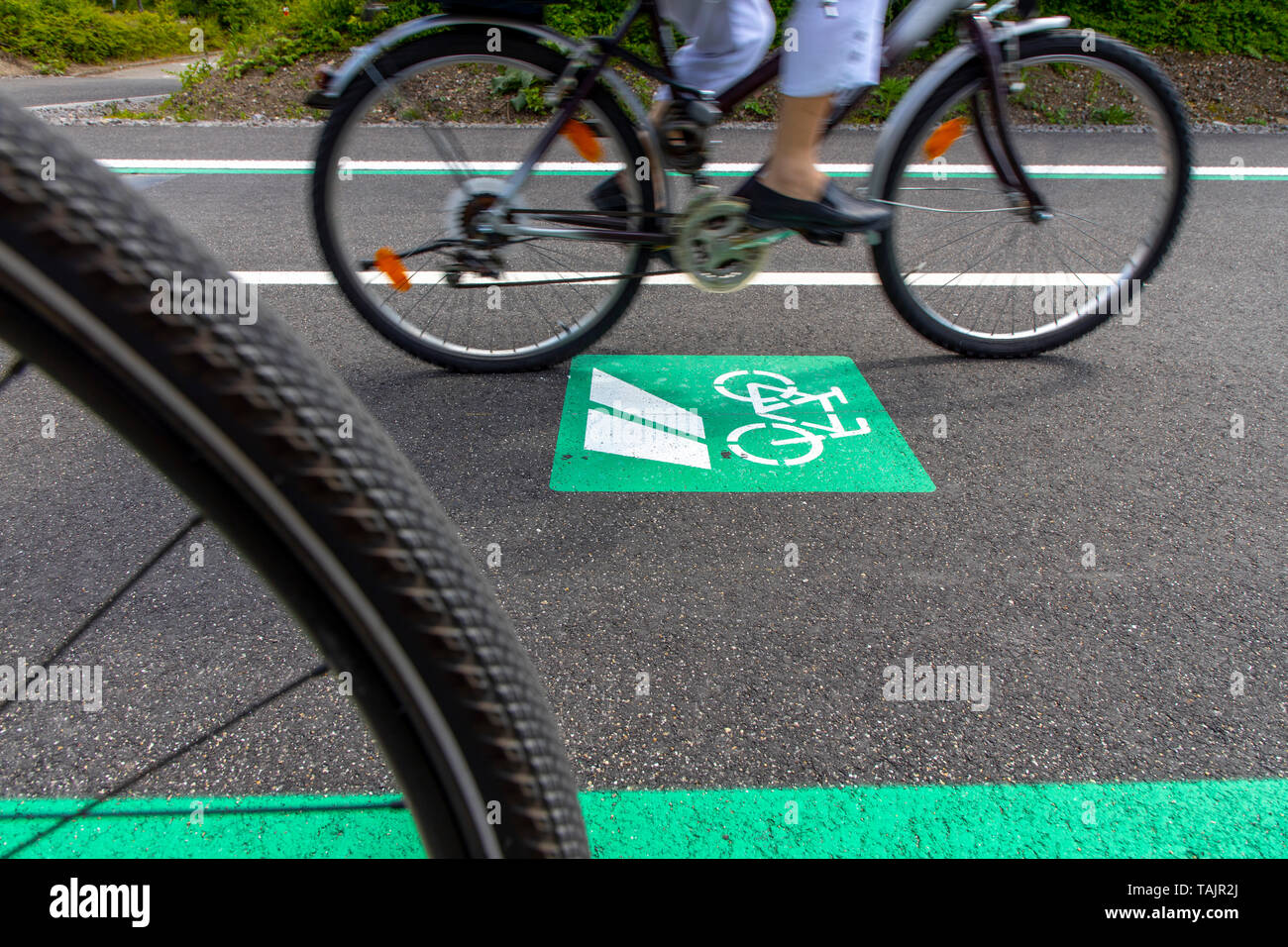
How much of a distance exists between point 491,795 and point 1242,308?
432 cm

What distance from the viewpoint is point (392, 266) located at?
3076 millimetres

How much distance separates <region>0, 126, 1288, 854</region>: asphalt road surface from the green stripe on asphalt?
4 centimetres

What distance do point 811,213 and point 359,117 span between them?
1570mm

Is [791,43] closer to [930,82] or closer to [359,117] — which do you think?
[930,82]

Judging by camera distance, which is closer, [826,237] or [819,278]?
[826,237]

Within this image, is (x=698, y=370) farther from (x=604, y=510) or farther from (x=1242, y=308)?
(x=1242, y=308)

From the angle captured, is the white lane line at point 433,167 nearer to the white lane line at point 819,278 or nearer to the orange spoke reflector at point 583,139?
the white lane line at point 819,278

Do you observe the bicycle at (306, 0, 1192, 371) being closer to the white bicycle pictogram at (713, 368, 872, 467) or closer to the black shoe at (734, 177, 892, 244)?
the black shoe at (734, 177, 892, 244)

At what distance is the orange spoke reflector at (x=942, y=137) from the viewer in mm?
3039

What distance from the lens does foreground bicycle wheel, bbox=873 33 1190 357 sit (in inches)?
117

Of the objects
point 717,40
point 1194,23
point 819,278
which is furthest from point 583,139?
point 1194,23

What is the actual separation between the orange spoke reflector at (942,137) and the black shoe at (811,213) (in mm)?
388

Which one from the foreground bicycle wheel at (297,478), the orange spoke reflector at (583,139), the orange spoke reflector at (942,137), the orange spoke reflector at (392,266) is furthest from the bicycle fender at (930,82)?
the foreground bicycle wheel at (297,478)

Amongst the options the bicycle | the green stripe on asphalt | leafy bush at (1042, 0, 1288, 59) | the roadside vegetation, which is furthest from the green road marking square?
leafy bush at (1042, 0, 1288, 59)
